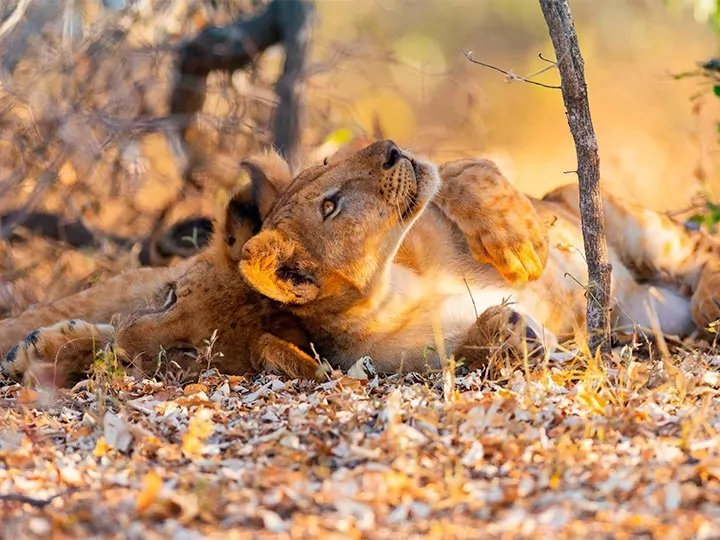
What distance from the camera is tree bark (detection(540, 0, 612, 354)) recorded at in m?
3.50

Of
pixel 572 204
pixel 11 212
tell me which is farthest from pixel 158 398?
pixel 11 212

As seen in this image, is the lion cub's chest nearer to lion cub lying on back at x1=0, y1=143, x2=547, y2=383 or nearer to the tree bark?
lion cub lying on back at x1=0, y1=143, x2=547, y2=383

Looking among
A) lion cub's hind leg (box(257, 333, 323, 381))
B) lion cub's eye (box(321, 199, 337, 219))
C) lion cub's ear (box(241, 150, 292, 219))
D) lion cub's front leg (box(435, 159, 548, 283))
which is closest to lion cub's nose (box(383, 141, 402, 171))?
lion cub's eye (box(321, 199, 337, 219))

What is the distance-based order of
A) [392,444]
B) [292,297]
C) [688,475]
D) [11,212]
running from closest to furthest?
[688,475] < [392,444] < [292,297] < [11,212]

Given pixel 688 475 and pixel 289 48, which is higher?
pixel 289 48

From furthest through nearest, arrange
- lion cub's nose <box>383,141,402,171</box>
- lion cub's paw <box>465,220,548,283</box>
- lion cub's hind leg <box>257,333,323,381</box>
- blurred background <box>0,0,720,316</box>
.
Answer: blurred background <box>0,0,720,316</box> < lion cub's paw <box>465,220,548,283</box> < lion cub's nose <box>383,141,402,171</box> < lion cub's hind leg <box>257,333,323,381</box>

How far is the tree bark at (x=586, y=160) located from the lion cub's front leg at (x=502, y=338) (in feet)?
0.61

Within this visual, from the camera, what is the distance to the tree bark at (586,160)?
350cm

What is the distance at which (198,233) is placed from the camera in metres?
6.11

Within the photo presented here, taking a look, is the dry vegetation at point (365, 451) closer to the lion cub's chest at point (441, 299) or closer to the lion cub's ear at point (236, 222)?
the lion cub's chest at point (441, 299)

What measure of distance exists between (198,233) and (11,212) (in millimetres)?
1024

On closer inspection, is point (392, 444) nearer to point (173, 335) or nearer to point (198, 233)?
point (173, 335)

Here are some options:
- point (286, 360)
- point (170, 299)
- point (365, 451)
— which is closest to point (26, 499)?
point (365, 451)

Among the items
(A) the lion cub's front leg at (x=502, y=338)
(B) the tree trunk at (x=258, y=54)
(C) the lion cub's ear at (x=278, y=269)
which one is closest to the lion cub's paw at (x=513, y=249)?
(A) the lion cub's front leg at (x=502, y=338)
